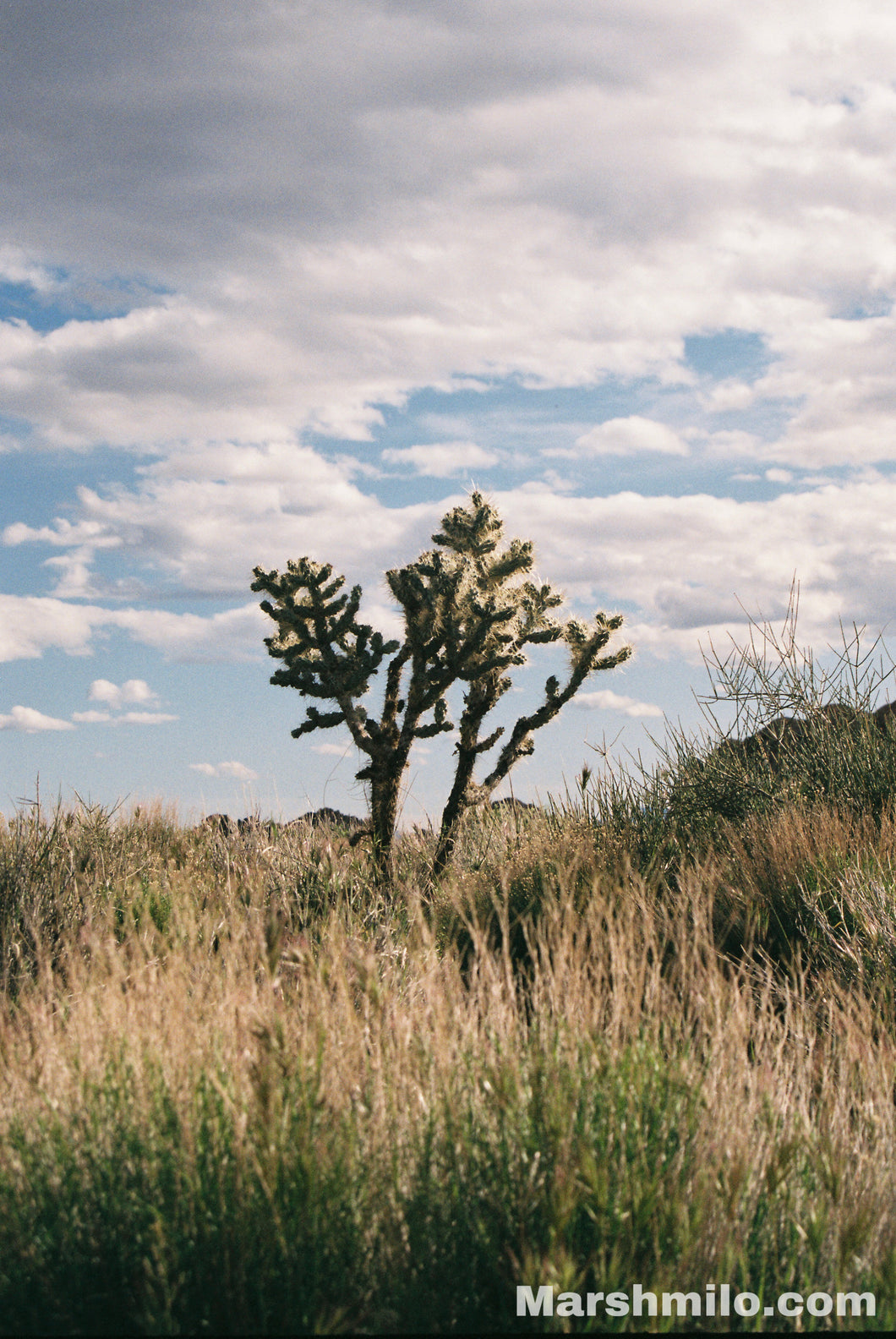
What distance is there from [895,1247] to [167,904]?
20.4ft

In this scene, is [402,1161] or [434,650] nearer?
[402,1161]

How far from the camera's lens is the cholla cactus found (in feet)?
28.7

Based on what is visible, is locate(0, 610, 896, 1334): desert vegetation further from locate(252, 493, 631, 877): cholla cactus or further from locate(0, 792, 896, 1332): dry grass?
locate(252, 493, 631, 877): cholla cactus

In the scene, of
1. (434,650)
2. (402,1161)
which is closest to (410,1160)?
(402,1161)

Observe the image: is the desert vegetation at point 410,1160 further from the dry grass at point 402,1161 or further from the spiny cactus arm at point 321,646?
the spiny cactus arm at point 321,646

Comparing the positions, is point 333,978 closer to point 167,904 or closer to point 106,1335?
point 106,1335

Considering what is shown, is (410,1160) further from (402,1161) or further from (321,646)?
Result: (321,646)

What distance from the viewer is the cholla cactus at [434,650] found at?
28.7 ft

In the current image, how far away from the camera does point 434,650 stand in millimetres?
8945

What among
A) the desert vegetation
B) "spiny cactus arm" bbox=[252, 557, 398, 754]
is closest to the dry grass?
the desert vegetation

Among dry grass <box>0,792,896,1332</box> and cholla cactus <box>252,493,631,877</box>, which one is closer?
dry grass <box>0,792,896,1332</box>

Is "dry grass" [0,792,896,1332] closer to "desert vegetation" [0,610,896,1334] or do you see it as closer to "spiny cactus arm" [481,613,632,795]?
"desert vegetation" [0,610,896,1334]

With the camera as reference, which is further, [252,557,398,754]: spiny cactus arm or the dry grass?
[252,557,398,754]: spiny cactus arm

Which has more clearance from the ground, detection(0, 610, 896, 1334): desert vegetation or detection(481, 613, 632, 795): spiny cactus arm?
detection(481, 613, 632, 795): spiny cactus arm
